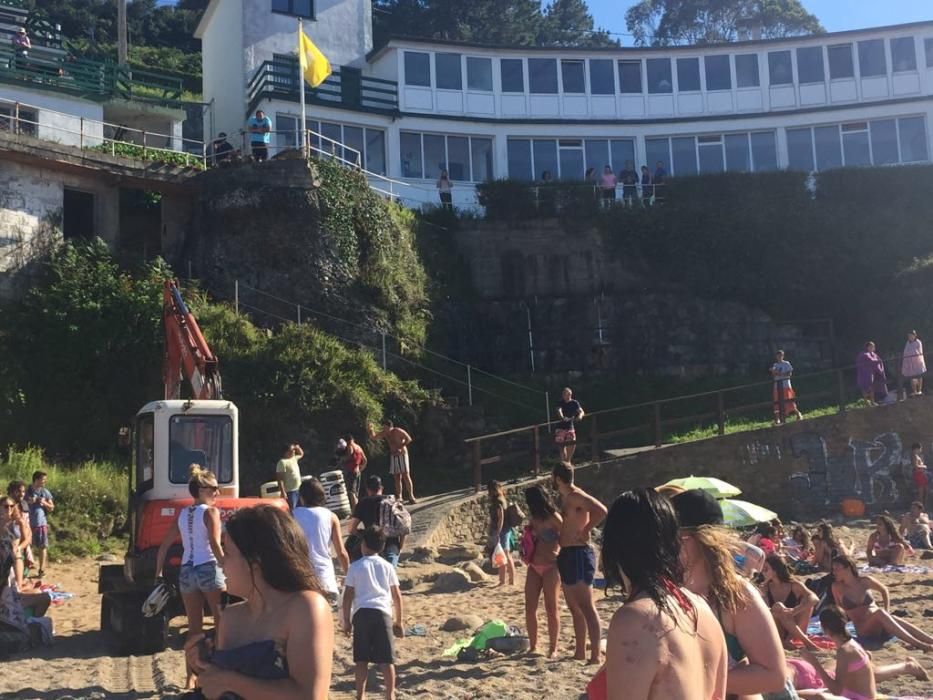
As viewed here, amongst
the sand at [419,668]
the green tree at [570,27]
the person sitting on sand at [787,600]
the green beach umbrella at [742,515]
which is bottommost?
the sand at [419,668]

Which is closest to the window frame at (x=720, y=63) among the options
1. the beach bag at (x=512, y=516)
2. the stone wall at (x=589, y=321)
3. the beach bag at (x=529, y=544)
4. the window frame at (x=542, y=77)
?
the window frame at (x=542, y=77)

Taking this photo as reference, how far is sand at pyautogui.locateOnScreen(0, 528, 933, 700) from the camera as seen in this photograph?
8148mm

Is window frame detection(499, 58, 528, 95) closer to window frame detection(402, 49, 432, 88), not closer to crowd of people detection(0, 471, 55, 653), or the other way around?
window frame detection(402, 49, 432, 88)

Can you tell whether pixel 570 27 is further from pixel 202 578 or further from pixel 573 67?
pixel 202 578

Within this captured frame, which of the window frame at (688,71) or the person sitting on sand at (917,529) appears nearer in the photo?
the person sitting on sand at (917,529)

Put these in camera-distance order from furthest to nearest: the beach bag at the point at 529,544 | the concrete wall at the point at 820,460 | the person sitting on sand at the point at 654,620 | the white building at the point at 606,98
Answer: the white building at the point at 606,98, the concrete wall at the point at 820,460, the beach bag at the point at 529,544, the person sitting on sand at the point at 654,620

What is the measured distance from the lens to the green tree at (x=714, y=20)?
61812 mm

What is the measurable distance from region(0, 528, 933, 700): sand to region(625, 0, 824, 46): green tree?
2158 inches

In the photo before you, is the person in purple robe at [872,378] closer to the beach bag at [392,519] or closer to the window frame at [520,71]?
the beach bag at [392,519]

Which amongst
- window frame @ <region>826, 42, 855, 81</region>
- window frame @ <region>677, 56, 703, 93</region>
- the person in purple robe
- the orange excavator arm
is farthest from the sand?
window frame @ <region>826, 42, 855, 81</region>

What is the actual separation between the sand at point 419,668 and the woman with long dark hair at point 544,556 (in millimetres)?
370

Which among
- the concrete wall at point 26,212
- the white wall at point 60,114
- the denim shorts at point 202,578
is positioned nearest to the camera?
the denim shorts at point 202,578

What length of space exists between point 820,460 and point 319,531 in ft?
51.7

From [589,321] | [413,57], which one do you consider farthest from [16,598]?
[413,57]
